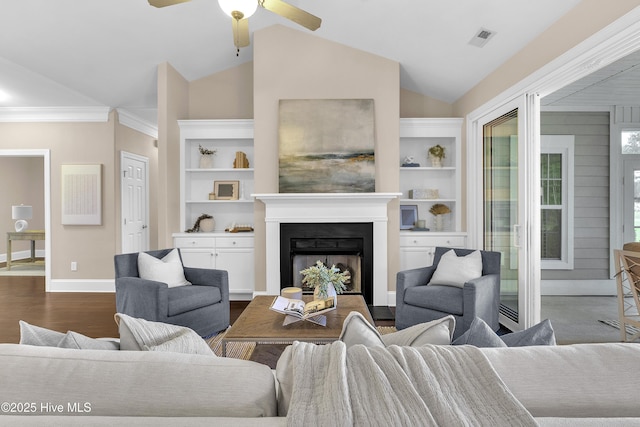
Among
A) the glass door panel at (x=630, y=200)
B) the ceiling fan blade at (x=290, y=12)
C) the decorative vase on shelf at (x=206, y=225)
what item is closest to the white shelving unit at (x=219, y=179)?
the decorative vase on shelf at (x=206, y=225)

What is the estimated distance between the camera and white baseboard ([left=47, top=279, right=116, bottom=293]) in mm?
5453

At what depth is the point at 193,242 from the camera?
16.0ft

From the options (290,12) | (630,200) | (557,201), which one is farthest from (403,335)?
(630,200)

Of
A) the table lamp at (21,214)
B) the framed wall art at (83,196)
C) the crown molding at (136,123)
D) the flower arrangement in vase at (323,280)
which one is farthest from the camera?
the table lamp at (21,214)

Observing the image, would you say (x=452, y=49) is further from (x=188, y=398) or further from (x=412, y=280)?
(x=188, y=398)

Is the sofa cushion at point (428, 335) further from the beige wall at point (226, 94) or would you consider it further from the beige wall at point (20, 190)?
the beige wall at point (20, 190)

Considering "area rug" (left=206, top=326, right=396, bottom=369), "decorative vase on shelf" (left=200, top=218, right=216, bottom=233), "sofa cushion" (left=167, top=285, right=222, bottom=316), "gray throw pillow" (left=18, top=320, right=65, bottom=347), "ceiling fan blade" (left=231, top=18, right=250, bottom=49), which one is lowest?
"area rug" (left=206, top=326, right=396, bottom=369)

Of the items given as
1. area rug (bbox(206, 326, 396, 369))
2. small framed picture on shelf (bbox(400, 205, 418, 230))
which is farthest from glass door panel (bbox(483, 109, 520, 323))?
area rug (bbox(206, 326, 396, 369))

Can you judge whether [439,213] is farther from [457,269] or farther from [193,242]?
[193,242]

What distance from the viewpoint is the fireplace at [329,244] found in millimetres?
4660

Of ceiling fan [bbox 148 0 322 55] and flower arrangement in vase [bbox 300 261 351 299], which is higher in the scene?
ceiling fan [bbox 148 0 322 55]

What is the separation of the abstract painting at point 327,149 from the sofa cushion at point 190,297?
4.86 feet

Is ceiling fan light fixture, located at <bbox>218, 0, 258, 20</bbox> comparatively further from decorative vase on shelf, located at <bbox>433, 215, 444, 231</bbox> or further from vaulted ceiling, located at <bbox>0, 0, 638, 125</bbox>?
decorative vase on shelf, located at <bbox>433, 215, 444, 231</bbox>

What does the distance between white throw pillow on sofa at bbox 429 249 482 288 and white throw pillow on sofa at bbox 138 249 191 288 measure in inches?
96.1
